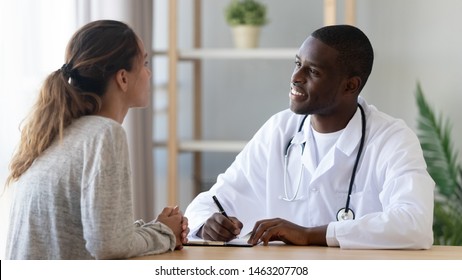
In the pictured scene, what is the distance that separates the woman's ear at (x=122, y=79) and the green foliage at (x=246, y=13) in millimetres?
2649

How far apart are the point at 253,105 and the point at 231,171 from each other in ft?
7.70

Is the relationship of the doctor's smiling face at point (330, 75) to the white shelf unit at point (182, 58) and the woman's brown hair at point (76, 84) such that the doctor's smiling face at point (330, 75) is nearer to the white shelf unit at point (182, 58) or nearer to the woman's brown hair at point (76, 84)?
the woman's brown hair at point (76, 84)

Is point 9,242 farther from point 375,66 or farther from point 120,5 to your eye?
point 375,66

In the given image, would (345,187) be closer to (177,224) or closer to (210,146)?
(177,224)

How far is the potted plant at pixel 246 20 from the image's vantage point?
4.45 meters

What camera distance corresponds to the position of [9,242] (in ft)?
5.77

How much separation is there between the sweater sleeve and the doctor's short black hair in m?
0.82

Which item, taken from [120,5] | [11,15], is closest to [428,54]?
[120,5]

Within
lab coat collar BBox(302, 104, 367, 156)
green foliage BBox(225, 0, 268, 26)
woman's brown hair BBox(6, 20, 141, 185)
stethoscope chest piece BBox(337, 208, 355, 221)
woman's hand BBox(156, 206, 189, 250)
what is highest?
woman's brown hair BBox(6, 20, 141, 185)

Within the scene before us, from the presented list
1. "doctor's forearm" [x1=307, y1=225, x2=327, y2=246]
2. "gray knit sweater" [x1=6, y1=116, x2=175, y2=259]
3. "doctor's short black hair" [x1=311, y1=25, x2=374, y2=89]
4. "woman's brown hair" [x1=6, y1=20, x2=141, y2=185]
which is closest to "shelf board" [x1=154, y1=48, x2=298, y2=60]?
"doctor's short black hair" [x1=311, y1=25, x2=374, y2=89]

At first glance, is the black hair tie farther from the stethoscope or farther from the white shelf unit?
the white shelf unit

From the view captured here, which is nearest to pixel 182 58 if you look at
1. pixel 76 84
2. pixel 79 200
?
pixel 76 84

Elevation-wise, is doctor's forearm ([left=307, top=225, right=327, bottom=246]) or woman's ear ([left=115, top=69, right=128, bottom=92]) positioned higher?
woman's ear ([left=115, top=69, right=128, bottom=92])

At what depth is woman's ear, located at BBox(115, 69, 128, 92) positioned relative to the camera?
1851mm
